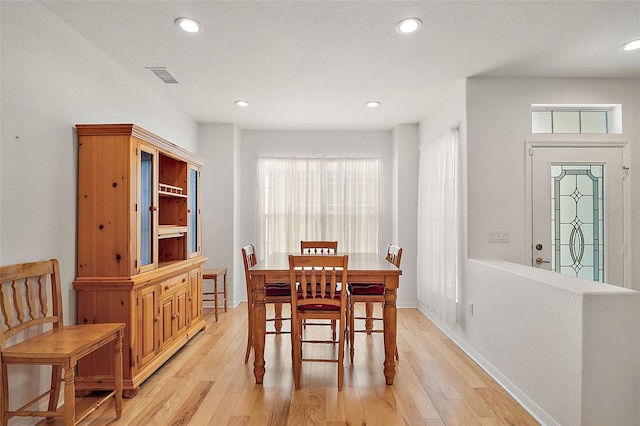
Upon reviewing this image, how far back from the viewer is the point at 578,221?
3.39 meters

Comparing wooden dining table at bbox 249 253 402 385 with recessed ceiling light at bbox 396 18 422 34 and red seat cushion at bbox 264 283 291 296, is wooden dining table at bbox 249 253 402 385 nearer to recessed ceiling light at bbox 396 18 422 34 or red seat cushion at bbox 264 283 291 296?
red seat cushion at bbox 264 283 291 296

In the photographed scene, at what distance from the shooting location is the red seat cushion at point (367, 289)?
10.1ft

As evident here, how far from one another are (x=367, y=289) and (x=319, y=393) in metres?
0.91

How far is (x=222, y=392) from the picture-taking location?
2631mm

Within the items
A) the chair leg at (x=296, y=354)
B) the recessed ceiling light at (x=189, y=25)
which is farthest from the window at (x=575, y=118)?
the recessed ceiling light at (x=189, y=25)

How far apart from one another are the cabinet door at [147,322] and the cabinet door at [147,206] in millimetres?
197

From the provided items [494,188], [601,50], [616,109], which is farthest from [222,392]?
[616,109]

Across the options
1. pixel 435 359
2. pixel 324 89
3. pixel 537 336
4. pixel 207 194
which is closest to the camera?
pixel 537 336

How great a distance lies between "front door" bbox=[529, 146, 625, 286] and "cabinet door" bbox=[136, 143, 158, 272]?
3346mm

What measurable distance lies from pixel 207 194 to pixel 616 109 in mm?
4804

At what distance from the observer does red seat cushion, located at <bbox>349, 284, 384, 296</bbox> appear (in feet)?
10.1

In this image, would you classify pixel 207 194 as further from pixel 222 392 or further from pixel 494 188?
pixel 494 188

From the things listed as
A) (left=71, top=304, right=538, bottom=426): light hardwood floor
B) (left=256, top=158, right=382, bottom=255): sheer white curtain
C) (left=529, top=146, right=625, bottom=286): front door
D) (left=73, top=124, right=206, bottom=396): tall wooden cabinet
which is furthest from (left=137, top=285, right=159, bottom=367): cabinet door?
(left=529, top=146, right=625, bottom=286): front door

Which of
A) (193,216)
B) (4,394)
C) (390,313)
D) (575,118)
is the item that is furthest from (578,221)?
(4,394)
